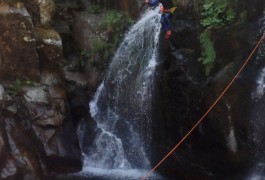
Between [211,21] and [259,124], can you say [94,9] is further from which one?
[259,124]

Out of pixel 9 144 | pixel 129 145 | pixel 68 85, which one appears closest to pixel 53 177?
pixel 9 144

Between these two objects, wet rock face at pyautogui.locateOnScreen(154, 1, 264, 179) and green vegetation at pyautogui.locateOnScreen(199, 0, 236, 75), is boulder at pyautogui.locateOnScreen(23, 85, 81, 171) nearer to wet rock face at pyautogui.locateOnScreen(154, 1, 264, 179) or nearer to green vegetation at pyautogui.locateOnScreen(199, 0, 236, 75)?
wet rock face at pyautogui.locateOnScreen(154, 1, 264, 179)

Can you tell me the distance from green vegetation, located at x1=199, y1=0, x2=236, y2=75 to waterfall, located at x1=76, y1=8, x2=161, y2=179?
1.62 metres

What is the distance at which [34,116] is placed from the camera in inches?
433

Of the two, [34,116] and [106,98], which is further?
[106,98]

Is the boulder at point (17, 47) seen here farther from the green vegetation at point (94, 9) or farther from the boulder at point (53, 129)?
the green vegetation at point (94, 9)

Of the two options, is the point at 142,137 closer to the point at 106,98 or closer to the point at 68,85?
the point at 106,98

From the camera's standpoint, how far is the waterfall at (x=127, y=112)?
1162cm

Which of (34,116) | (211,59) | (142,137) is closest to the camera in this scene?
→ (211,59)

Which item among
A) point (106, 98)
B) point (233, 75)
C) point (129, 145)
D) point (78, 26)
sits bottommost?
point (129, 145)

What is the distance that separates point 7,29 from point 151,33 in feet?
12.6

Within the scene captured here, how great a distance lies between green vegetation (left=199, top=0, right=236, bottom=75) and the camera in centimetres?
1031

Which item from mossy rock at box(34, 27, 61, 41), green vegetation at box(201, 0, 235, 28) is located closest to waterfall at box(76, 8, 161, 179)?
green vegetation at box(201, 0, 235, 28)

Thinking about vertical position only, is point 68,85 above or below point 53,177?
above
